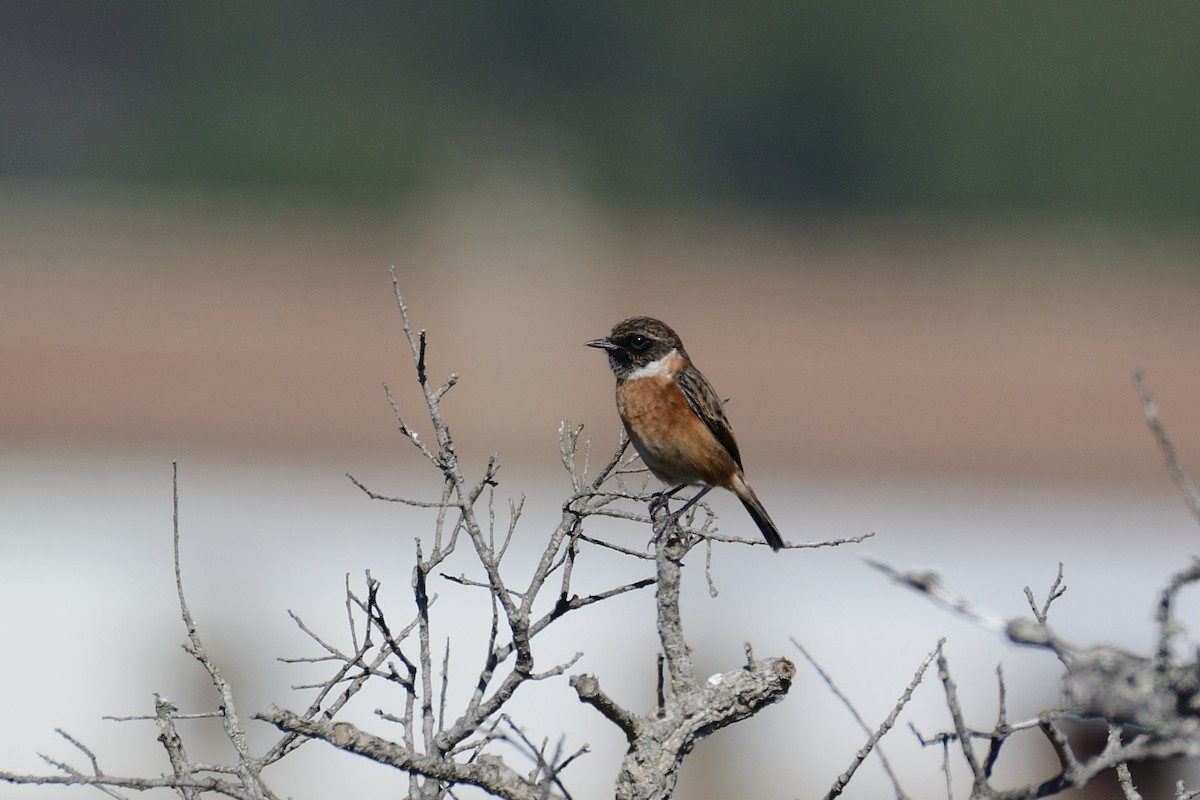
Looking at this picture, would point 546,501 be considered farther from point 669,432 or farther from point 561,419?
point 669,432

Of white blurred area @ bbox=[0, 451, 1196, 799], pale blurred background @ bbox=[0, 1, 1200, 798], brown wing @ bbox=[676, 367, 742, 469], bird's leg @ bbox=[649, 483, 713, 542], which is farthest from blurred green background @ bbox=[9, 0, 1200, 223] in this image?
bird's leg @ bbox=[649, 483, 713, 542]

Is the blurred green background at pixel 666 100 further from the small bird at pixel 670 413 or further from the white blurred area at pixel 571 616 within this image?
the small bird at pixel 670 413

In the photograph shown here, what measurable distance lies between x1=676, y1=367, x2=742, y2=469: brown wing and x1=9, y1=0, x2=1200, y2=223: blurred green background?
4584 centimetres

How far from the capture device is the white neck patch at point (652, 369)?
7.72 meters

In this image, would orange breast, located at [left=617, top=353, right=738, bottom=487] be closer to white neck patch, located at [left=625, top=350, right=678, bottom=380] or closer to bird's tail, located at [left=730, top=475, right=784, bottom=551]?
white neck patch, located at [left=625, top=350, right=678, bottom=380]

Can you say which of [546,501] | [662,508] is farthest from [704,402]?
[546,501]

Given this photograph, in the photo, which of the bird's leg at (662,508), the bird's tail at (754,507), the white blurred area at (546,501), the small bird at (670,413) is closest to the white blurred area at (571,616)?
the white blurred area at (546,501)

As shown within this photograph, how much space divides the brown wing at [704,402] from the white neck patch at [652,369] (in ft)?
0.25

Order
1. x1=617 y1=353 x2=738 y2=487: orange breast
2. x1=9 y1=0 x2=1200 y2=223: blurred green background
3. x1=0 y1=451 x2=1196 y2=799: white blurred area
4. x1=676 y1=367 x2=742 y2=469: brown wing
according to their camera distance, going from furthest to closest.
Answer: x1=9 y1=0 x2=1200 y2=223: blurred green background, x1=0 y1=451 x2=1196 y2=799: white blurred area, x1=676 y1=367 x2=742 y2=469: brown wing, x1=617 y1=353 x2=738 y2=487: orange breast

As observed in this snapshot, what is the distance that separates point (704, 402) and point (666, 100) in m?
54.8

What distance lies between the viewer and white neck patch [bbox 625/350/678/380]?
304 inches

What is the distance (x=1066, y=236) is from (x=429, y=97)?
95.8 feet

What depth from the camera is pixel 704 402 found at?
25.3ft

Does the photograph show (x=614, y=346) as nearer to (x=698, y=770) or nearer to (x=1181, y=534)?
(x=698, y=770)
